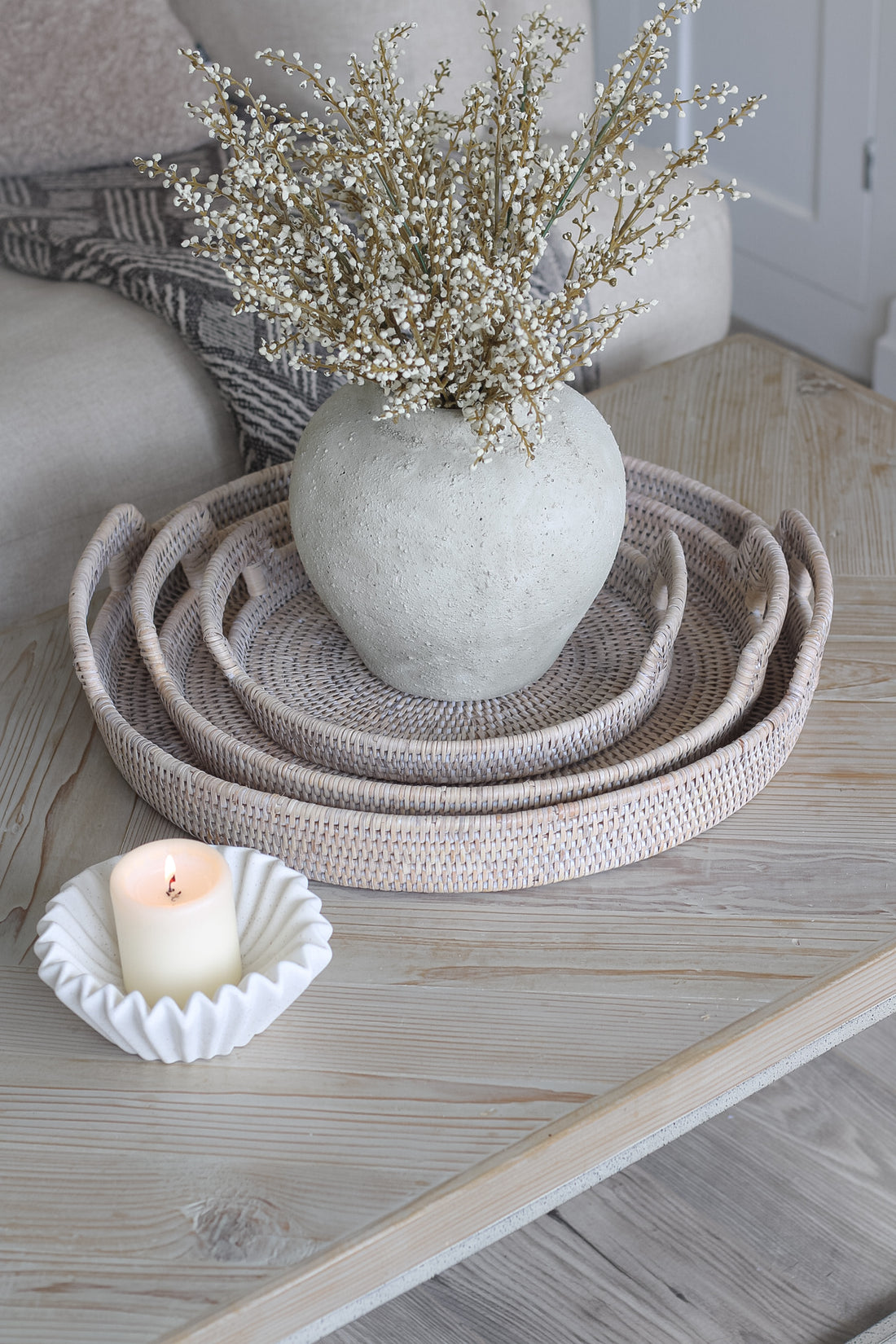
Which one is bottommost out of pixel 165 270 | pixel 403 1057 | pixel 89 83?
pixel 403 1057

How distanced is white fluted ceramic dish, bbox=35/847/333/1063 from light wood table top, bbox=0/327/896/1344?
3 centimetres

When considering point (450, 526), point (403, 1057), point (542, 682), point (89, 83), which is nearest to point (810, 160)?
point (89, 83)

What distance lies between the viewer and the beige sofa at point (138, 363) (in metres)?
1.33

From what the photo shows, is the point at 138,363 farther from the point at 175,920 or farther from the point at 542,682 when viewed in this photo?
the point at 175,920

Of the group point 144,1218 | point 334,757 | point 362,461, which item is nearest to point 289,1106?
point 144,1218

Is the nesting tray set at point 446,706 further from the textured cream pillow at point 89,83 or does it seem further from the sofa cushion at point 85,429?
the textured cream pillow at point 89,83


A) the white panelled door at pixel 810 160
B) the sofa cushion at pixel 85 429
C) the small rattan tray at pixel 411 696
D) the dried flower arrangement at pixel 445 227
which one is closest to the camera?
the dried flower arrangement at pixel 445 227

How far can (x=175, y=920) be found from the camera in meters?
0.62

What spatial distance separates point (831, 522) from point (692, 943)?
49 cm

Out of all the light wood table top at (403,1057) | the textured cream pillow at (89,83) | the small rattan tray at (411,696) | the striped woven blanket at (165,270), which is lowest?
the light wood table top at (403,1057)

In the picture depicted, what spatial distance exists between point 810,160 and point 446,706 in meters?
1.93

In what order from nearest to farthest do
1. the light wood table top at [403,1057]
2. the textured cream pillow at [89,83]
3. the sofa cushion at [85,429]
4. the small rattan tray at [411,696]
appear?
the light wood table top at [403,1057] < the small rattan tray at [411,696] < the sofa cushion at [85,429] < the textured cream pillow at [89,83]

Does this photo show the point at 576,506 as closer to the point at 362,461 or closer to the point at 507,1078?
the point at 362,461

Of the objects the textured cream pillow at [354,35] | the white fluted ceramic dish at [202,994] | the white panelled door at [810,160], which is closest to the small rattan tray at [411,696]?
the white fluted ceramic dish at [202,994]
